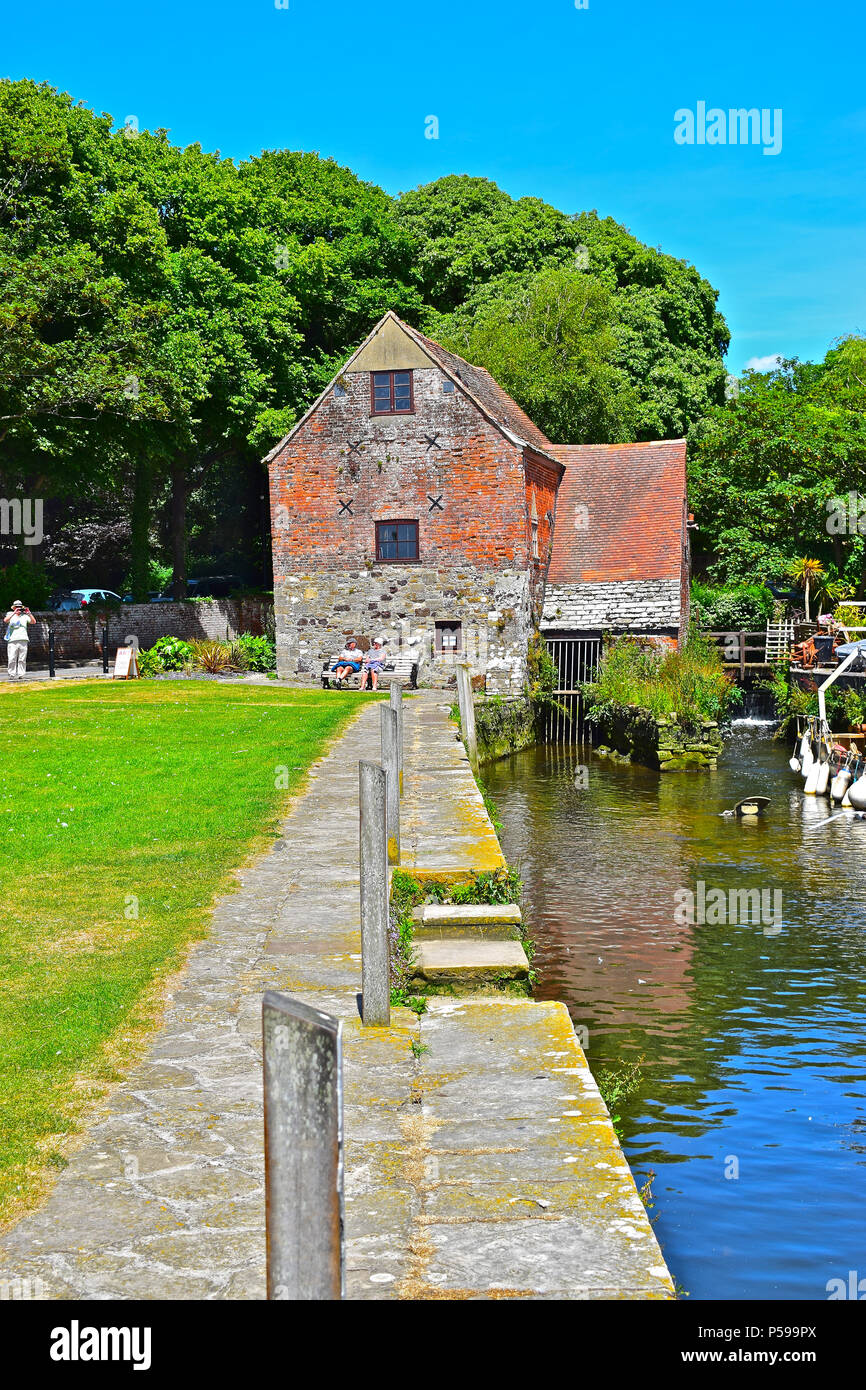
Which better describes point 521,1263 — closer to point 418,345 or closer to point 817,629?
point 418,345

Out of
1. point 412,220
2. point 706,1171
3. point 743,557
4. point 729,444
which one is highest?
point 412,220

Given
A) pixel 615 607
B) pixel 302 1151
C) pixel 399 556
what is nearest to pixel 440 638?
pixel 399 556

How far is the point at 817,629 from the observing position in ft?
124

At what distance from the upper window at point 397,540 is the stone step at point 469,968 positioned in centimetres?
2649

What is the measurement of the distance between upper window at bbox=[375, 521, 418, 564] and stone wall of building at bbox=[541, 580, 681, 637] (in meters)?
4.24

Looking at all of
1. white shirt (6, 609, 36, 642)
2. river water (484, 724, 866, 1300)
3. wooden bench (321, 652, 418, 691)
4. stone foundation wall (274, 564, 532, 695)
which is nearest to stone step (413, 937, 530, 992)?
river water (484, 724, 866, 1300)

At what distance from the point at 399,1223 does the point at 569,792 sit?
66.1 ft

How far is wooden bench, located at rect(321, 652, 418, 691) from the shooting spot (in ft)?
109

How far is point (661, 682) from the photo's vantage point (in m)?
30.0

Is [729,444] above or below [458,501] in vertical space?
above

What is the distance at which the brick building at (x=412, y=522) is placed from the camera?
33.2m

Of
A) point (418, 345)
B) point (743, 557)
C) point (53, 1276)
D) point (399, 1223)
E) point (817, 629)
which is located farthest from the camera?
point (743, 557)

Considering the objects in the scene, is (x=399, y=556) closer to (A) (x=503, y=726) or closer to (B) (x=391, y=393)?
(B) (x=391, y=393)
